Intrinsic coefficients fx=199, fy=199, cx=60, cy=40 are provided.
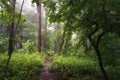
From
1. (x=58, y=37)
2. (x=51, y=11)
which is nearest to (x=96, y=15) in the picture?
(x=51, y=11)

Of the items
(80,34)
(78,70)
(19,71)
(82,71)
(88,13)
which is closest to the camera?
(88,13)

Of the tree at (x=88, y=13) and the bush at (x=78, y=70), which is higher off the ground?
the tree at (x=88, y=13)

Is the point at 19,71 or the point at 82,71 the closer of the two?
the point at 19,71

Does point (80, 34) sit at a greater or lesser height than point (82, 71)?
greater

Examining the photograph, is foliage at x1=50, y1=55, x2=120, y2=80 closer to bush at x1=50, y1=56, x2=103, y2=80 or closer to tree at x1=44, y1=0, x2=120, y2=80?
bush at x1=50, y1=56, x2=103, y2=80

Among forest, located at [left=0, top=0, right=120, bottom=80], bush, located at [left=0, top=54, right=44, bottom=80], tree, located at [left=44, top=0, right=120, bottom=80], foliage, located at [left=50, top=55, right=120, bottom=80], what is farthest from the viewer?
foliage, located at [left=50, top=55, right=120, bottom=80]

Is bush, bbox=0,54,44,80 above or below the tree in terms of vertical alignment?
below

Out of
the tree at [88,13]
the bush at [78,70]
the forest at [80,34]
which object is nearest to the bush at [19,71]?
the forest at [80,34]

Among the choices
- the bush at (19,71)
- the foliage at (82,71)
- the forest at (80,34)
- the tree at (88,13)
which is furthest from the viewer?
the foliage at (82,71)

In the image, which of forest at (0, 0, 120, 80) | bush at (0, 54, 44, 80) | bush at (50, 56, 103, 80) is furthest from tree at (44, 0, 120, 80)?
bush at (0, 54, 44, 80)

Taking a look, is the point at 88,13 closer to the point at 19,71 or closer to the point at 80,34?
the point at 80,34

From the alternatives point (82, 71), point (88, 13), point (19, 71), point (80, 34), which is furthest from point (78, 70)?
point (88, 13)

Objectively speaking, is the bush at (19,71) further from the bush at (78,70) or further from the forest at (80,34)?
the bush at (78,70)

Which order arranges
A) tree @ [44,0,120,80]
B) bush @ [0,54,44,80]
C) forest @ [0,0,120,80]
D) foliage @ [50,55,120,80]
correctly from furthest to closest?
A: foliage @ [50,55,120,80] → bush @ [0,54,44,80] → forest @ [0,0,120,80] → tree @ [44,0,120,80]
